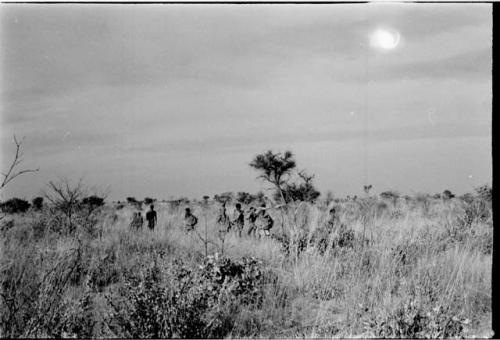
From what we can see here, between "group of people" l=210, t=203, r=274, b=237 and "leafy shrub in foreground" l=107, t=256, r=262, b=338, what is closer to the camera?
"leafy shrub in foreground" l=107, t=256, r=262, b=338

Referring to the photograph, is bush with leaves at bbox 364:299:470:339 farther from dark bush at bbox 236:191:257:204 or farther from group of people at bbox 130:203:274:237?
dark bush at bbox 236:191:257:204

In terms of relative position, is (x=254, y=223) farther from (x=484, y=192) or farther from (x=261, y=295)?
(x=484, y=192)

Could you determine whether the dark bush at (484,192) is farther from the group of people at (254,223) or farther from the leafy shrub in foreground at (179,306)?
the leafy shrub in foreground at (179,306)

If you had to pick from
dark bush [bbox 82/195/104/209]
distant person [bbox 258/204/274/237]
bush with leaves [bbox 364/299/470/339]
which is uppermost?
dark bush [bbox 82/195/104/209]

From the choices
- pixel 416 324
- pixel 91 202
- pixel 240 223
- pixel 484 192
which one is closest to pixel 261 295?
pixel 416 324

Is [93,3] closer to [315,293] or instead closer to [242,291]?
[242,291]

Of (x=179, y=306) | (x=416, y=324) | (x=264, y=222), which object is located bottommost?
(x=416, y=324)

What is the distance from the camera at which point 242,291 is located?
15.1 feet

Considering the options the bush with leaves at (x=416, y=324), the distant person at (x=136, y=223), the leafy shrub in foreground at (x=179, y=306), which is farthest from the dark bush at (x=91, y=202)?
the bush with leaves at (x=416, y=324)

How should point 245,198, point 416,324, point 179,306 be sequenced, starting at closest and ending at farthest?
point 179,306 < point 416,324 < point 245,198

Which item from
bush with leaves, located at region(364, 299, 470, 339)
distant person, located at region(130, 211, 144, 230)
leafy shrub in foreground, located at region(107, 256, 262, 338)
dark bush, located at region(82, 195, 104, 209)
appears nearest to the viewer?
leafy shrub in foreground, located at region(107, 256, 262, 338)

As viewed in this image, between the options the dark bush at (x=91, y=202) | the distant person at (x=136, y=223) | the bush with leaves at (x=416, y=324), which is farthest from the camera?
the distant person at (x=136, y=223)

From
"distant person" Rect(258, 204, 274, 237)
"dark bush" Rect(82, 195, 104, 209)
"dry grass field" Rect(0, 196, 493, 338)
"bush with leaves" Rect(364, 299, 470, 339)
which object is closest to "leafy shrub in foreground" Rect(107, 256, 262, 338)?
"dry grass field" Rect(0, 196, 493, 338)
